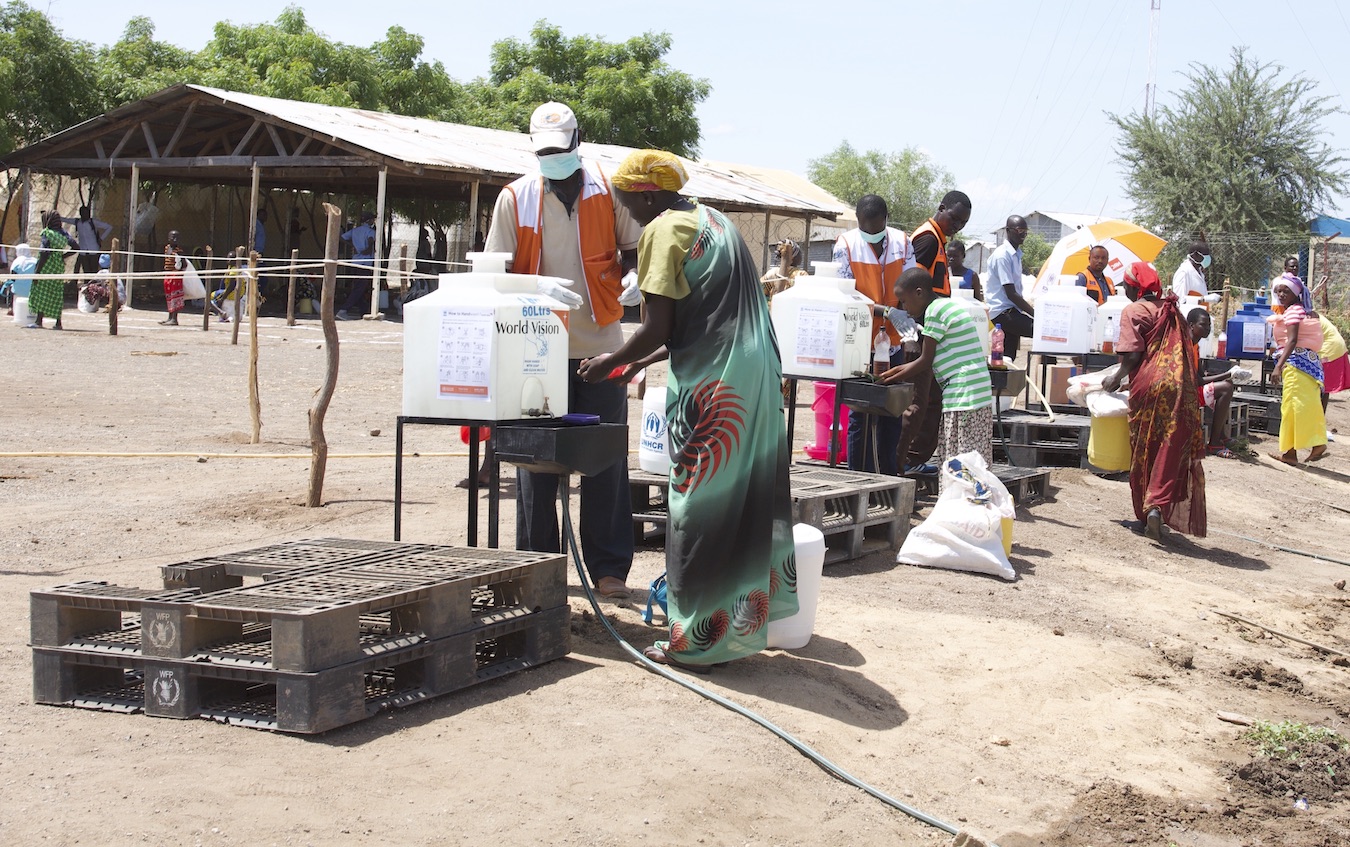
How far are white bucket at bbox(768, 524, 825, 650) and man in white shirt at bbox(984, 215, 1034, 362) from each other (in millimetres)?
6831

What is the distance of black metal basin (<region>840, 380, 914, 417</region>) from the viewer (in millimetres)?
7133

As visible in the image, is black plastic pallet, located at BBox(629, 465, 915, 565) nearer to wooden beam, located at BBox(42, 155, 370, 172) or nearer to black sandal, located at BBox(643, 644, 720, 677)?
black sandal, located at BBox(643, 644, 720, 677)

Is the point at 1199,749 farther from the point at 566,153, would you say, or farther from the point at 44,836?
the point at 44,836

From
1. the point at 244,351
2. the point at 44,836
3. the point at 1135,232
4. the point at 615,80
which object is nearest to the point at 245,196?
the point at 615,80

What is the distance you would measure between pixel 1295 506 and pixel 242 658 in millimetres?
9852

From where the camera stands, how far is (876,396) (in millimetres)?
7188

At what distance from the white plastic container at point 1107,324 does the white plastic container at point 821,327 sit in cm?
545

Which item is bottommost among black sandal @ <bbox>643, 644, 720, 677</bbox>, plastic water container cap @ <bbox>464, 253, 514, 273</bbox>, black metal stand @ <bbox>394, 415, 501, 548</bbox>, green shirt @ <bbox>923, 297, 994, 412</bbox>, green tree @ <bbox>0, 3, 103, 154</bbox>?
black sandal @ <bbox>643, 644, 720, 677</bbox>

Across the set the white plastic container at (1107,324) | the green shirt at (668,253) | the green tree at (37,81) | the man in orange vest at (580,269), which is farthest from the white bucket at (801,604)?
the green tree at (37,81)

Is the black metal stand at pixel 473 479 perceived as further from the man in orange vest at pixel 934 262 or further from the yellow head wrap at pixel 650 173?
the man in orange vest at pixel 934 262

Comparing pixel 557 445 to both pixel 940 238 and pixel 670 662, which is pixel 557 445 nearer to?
pixel 670 662

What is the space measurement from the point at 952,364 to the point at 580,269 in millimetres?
3026

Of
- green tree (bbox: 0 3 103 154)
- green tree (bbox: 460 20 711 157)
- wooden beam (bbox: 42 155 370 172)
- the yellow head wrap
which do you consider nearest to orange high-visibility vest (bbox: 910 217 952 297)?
the yellow head wrap

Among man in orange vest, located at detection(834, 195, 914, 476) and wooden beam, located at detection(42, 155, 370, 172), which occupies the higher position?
wooden beam, located at detection(42, 155, 370, 172)
